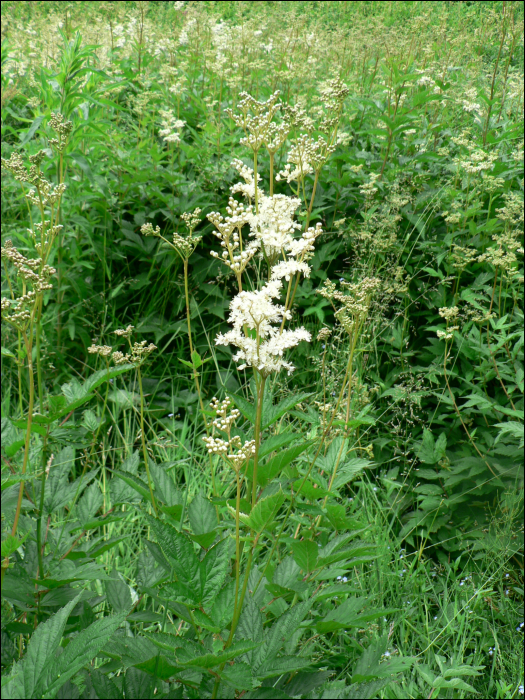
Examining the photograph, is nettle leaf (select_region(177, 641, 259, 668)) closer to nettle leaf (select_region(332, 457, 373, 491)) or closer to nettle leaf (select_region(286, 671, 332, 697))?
nettle leaf (select_region(286, 671, 332, 697))

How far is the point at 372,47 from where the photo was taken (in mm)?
4141

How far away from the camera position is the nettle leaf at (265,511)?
1004 mm

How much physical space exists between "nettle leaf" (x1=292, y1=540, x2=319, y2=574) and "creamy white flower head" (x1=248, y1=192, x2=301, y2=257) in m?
0.66

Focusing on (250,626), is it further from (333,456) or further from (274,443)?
(333,456)

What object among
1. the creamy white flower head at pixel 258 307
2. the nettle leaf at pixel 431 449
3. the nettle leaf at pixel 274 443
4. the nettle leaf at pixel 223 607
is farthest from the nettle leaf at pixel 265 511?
the nettle leaf at pixel 431 449

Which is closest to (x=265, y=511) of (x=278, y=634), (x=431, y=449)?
(x=278, y=634)

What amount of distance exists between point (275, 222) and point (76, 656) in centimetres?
95

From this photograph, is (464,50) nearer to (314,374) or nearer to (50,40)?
(314,374)

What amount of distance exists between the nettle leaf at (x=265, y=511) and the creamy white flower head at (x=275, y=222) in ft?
1.85

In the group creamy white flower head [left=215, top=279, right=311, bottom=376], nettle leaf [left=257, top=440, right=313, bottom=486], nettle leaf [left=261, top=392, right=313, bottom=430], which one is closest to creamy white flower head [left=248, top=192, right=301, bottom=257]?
creamy white flower head [left=215, top=279, right=311, bottom=376]

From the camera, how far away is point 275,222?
1315 millimetres

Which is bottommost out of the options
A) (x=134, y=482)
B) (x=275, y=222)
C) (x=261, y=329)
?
(x=134, y=482)

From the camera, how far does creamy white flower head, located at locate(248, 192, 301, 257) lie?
50.2 inches

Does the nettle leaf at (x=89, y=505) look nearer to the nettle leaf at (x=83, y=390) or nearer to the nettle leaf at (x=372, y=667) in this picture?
the nettle leaf at (x=83, y=390)
